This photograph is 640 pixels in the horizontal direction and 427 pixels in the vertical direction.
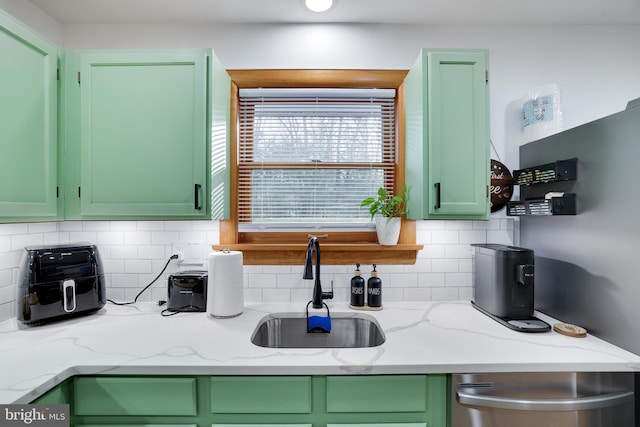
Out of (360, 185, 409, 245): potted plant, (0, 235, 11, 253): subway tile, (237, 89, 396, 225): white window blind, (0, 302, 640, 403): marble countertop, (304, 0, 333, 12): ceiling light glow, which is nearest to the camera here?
(0, 302, 640, 403): marble countertop

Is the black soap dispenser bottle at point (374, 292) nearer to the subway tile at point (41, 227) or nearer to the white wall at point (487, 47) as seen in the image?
the white wall at point (487, 47)

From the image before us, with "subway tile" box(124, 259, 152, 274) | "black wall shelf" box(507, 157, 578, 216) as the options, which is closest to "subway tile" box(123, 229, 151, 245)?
"subway tile" box(124, 259, 152, 274)

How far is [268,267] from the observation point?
72.1 inches

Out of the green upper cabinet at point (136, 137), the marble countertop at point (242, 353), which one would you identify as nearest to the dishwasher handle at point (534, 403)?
the marble countertop at point (242, 353)

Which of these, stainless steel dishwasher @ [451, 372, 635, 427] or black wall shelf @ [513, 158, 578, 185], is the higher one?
black wall shelf @ [513, 158, 578, 185]

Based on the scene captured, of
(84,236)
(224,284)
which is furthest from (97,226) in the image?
(224,284)

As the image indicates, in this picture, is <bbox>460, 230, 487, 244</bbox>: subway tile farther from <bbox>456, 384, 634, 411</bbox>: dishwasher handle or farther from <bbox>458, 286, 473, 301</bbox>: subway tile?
<bbox>456, 384, 634, 411</bbox>: dishwasher handle

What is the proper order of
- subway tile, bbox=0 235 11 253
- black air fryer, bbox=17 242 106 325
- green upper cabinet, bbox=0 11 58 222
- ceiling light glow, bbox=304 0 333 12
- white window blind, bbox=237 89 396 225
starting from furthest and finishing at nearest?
1. white window blind, bbox=237 89 396 225
2. ceiling light glow, bbox=304 0 333 12
3. subway tile, bbox=0 235 11 253
4. black air fryer, bbox=17 242 106 325
5. green upper cabinet, bbox=0 11 58 222

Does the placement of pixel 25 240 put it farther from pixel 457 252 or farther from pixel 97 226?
pixel 457 252

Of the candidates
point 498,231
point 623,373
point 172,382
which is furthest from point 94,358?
point 498,231

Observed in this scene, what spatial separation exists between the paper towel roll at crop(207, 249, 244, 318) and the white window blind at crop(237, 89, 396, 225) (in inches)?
17.5

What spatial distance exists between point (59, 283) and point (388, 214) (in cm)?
162

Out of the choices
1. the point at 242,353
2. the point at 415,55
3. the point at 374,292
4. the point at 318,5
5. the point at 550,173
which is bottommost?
the point at 242,353

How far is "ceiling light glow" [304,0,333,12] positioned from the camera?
Answer: 1.62 metres
